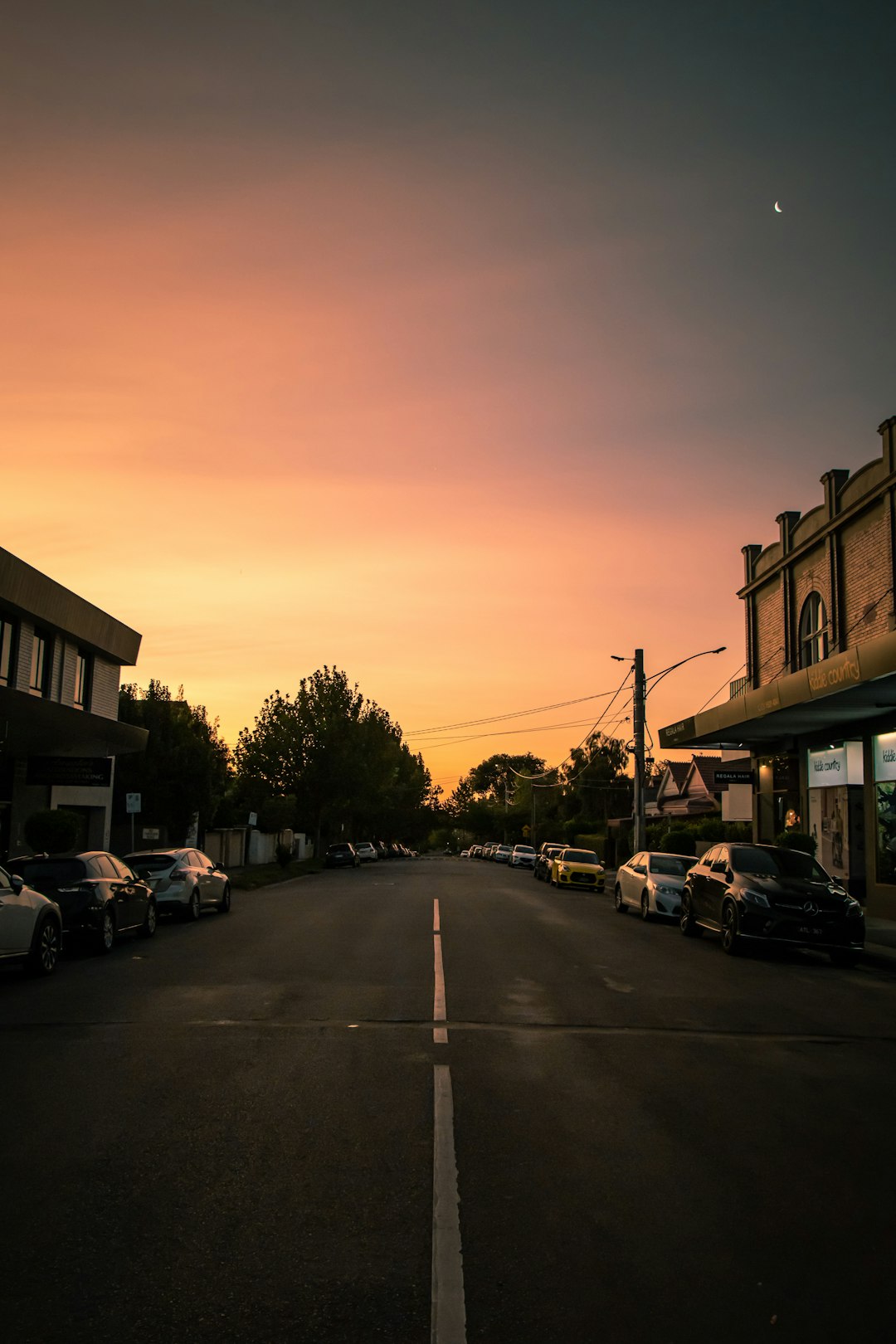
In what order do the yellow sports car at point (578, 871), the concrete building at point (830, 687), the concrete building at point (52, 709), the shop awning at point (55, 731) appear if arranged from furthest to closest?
the yellow sports car at point (578, 871) → the concrete building at point (52, 709) → the concrete building at point (830, 687) → the shop awning at point (55, 731)

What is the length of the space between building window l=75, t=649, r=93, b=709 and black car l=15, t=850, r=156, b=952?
54.6 ft

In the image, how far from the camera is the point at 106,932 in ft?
53.6

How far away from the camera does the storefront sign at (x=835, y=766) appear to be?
26.6 meters

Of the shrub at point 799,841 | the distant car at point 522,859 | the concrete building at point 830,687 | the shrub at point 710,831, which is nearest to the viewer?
the concrete building at point 830,687

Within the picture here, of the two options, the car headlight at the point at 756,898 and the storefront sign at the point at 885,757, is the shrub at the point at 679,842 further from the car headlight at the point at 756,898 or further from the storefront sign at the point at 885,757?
the car headlight at the point at 756,898

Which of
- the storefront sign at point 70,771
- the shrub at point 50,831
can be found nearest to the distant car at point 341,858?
the storefront sign at point 70,771

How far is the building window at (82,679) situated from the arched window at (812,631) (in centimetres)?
2077

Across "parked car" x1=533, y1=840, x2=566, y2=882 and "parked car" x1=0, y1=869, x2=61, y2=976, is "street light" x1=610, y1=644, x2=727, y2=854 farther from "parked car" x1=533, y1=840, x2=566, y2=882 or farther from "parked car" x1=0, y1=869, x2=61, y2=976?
"parked car" x1=0, y1=869, x2=61, y2=976

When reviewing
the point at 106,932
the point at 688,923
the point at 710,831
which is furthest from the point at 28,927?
the point at 710,831

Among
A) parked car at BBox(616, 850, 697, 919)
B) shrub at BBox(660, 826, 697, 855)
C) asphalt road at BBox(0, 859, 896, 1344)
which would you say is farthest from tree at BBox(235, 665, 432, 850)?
asphalt road at BBox(0, 859, 896, 1344)

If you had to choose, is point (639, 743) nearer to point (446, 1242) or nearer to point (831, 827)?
point (831, 827)

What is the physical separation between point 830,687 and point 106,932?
45.0 feet

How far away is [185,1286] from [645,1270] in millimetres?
1867

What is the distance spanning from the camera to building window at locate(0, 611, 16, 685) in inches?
1075
